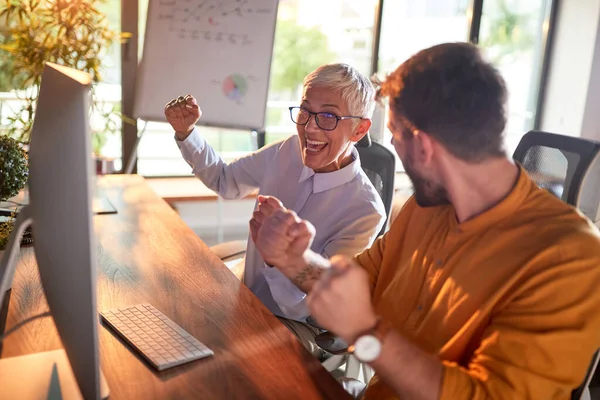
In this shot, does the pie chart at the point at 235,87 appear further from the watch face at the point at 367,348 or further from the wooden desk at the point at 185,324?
the watch face at the point at 367,348

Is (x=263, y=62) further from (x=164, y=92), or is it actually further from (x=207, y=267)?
(x=207, y=267)

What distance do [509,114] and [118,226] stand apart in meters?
1.38

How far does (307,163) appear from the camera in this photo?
1.83 m

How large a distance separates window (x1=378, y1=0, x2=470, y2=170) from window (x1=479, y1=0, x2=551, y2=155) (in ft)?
0.65

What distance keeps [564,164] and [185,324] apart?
1166 mm

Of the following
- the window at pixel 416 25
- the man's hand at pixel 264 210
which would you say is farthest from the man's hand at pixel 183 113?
the window at pixel 416 25

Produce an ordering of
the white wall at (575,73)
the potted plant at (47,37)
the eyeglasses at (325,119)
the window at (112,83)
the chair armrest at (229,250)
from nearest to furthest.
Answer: the eyeglasses at (325,119) → the chair armrest at (229,250) → the potted plant at (47,37) → the window at (112,83) → the white wall at (575,73)

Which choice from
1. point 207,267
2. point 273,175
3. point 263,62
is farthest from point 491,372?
point 263,62

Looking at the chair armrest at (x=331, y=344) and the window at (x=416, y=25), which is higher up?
the window at (x=416, y=25)

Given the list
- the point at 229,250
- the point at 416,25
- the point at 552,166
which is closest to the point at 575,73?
the point at 416,25

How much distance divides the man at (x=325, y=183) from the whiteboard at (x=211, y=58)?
139 centimetres

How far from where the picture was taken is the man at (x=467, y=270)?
898mm

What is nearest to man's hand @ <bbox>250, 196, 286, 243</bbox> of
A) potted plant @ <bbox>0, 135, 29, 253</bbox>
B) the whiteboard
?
potted plant @ <bbox>0, 135, 29, 253</bbox>

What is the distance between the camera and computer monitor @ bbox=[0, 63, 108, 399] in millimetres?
689
